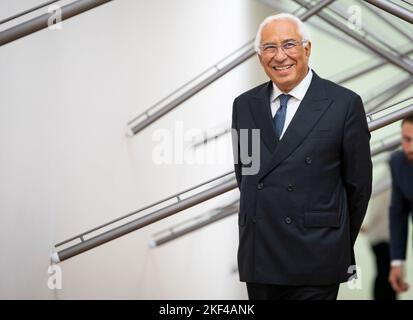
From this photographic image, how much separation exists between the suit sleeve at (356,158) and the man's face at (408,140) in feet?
2.28

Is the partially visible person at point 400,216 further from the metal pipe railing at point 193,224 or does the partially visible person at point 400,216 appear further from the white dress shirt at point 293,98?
the metal pipe railing at point 193,224

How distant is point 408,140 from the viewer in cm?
224

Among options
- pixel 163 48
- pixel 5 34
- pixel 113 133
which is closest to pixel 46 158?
pixel 113 133

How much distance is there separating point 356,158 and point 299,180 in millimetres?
120

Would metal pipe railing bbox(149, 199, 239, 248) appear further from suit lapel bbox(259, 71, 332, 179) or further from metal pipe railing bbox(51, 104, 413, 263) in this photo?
suit lapel bbox(259, 71, 332, 179)

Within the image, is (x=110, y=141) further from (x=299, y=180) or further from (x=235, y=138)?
(x=299, y=180)

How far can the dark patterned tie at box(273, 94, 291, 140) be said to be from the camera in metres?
1.54

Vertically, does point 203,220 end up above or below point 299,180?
above

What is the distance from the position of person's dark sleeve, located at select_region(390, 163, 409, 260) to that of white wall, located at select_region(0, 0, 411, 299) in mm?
1044

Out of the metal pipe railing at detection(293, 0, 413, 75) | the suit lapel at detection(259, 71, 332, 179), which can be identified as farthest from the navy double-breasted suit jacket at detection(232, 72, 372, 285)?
the metal pipe railing at detection(293, 0, 413, 75)

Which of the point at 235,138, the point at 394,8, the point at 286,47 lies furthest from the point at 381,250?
the point at 286,47

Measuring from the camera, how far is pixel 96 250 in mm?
2764

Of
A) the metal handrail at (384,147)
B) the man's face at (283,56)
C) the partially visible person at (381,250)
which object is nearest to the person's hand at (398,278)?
the metal handrail at (384,147)

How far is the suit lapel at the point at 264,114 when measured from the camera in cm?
153
